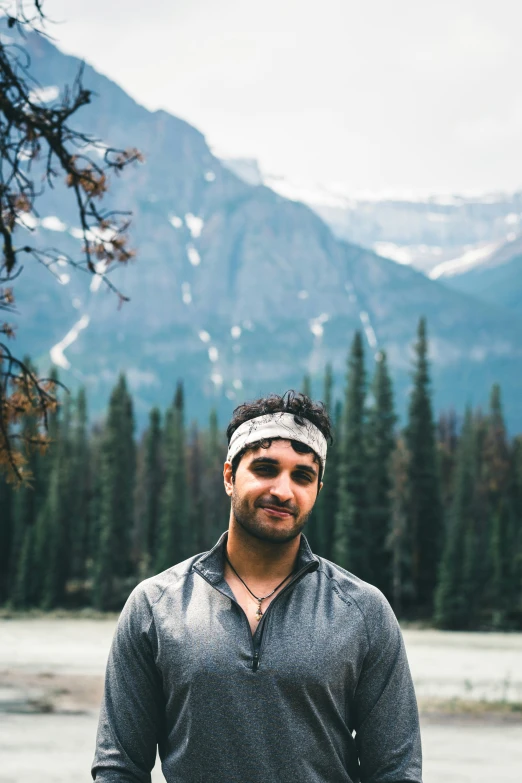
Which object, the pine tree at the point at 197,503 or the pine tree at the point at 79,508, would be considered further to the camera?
the pine tree at the point at 79,508

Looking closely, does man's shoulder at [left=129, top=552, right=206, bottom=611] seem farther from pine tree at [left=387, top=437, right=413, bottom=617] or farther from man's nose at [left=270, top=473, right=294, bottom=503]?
pine tree at [left=387, top=437, right=413, bottom=617]

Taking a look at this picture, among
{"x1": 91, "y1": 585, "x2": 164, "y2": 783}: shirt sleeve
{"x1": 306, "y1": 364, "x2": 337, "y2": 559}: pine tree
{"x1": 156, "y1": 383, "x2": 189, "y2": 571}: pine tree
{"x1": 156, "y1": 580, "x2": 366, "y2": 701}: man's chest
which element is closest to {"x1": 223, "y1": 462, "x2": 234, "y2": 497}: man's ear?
{"x1": 156, "y1": 580, "x2": 366, "y2": 701}: man's chest

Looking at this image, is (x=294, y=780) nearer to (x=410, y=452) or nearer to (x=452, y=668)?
(x=452, y=668)

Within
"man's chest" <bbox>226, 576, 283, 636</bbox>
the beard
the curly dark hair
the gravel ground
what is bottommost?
the gravel ground

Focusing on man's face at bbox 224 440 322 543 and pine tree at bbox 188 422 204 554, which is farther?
pine tree at bbox 188 422 204 554

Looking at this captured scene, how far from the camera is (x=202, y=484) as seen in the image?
98.5 meters

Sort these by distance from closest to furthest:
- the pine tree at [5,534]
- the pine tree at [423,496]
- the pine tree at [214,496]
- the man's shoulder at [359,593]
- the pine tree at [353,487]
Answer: the man's shoulder at [359,593], the pine tree at [353,487], the pine tree at [423,496], the pine tree at [5,534], the pine tree at [214,496]

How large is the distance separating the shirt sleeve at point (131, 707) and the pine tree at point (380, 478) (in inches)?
2532

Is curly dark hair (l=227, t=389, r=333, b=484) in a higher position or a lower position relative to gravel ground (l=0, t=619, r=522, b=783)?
higher

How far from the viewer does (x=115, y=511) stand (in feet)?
254

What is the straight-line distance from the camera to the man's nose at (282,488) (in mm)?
4242

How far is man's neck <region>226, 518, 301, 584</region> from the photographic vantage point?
14.2ft

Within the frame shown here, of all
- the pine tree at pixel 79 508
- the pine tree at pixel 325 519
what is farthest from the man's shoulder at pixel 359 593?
the pine tree at pixel 79 508

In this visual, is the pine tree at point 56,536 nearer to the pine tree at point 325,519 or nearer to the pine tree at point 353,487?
the pine tree at point 325,519
